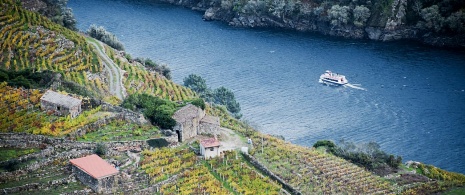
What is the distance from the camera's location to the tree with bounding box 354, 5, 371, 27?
193m

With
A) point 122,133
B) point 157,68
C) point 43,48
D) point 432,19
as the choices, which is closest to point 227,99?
point 157,68

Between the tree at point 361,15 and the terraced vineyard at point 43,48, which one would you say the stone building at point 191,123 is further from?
the tree at point 361,15

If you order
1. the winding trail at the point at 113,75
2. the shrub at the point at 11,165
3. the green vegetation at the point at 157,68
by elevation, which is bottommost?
the green vegetation at the point at 157,68

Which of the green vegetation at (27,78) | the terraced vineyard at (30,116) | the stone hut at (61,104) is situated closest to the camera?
the terraced vineyard at (30,116)

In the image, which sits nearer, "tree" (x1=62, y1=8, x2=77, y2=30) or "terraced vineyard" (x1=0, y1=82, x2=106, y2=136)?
"terraced vineyard" (x1=0, y1=82, x2=106, y2=136)

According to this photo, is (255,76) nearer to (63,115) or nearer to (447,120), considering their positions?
(447,120)

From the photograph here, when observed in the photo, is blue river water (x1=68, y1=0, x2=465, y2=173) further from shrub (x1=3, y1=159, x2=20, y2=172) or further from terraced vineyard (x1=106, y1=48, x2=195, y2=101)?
shrub (x1=3, y1=159, x2=20, y2=172)

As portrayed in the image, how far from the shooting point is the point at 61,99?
94.7 m

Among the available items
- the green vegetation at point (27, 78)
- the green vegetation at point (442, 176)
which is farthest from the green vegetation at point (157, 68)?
the green vegetation at point (442, 176)

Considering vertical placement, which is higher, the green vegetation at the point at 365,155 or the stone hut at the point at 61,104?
the stone hut at the point at 61,104

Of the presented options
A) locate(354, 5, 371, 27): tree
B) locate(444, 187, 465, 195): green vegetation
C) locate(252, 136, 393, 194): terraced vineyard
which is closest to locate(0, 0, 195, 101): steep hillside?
locate(252, 136, 393, 194): terraced vineyard

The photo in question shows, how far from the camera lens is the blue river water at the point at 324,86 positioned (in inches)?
5349

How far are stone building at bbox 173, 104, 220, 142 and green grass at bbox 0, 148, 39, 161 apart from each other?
1969 cm

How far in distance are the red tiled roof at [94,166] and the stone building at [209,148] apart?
14.5 metres
